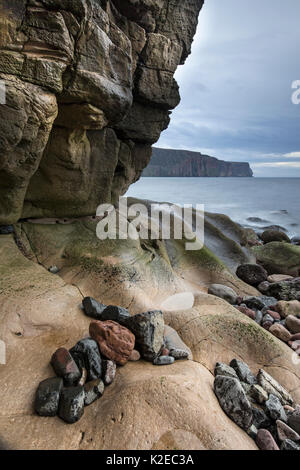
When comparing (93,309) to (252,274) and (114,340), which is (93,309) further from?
(252,274)

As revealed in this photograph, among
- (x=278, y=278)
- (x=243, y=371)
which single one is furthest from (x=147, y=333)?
(x=278, y=278)

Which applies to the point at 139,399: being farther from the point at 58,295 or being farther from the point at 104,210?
the point at 104,210

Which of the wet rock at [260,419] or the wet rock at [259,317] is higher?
the wet rock at [260,419]

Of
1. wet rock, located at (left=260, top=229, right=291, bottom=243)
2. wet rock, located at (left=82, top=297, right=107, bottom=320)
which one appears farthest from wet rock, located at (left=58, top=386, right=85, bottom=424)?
wet rock, located at (left=260, top=229, right=291, bottom=243)

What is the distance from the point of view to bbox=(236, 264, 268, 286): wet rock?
12.1m

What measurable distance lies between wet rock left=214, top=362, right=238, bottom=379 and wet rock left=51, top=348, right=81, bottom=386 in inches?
101

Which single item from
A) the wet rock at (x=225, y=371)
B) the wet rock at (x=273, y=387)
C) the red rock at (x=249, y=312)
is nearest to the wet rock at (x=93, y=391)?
the wet rock at (x=225, y=371)

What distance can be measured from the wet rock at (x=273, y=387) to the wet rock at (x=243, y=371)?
145mm

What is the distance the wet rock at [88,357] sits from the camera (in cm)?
441

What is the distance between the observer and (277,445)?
4.07 metres

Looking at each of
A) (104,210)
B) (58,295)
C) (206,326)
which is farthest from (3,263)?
(206,326)

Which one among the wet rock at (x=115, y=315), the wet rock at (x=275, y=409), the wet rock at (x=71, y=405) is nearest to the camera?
the wet rock at (x=71, y=405)

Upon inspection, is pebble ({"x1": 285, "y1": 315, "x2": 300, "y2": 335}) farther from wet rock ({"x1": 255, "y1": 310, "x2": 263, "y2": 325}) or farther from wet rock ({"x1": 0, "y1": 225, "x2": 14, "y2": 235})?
wet rock ({"x1": 0, "y1": 225, "x2": 14, "y2": 235})

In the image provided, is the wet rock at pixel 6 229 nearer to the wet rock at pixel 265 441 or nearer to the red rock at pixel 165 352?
the red rock at pixel 165 352
